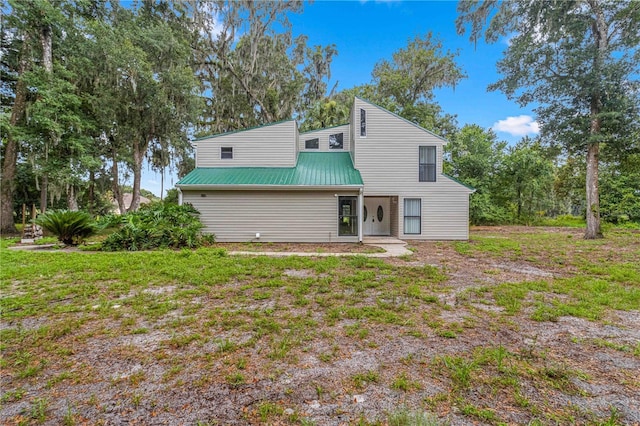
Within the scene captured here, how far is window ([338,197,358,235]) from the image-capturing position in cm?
1113

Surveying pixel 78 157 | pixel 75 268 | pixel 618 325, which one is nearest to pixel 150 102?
pixel 78 157

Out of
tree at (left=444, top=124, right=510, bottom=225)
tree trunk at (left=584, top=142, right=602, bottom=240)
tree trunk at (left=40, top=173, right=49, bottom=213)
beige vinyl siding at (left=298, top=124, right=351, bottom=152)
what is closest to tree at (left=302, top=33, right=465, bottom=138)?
tree at (left=444, top=124, right=510, bottom=225)

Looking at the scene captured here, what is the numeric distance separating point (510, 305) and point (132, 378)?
476cm

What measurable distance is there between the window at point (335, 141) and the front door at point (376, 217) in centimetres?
326

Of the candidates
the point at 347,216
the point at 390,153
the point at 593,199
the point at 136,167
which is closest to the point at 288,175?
the point at 347,216

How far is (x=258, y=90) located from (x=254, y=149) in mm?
10283

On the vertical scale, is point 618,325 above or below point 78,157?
below

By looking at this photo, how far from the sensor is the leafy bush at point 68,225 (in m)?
8.52

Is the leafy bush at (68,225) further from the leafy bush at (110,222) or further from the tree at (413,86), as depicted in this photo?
the tree at (413,86)

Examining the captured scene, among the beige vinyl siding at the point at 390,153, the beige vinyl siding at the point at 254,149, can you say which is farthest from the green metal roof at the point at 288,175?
the beige vinyl siding at the point at 390,153

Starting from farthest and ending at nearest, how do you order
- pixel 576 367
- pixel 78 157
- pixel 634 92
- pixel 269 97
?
pixel 269 97, pixel 78 157, pixel 634 92, pixel 576 367

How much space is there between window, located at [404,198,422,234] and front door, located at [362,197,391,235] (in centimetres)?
160

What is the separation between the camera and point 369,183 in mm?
12078

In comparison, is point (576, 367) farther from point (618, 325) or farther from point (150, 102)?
point (150, 102)
